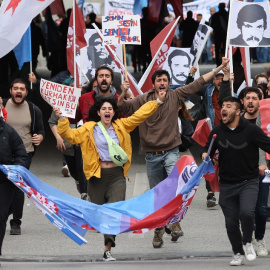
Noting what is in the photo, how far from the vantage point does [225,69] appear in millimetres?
9820

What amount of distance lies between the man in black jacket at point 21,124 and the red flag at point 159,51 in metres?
3.00

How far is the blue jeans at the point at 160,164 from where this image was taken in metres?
9.77

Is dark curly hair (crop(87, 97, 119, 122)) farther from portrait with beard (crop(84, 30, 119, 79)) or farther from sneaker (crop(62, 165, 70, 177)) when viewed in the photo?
sneaker (crop(62, 165, 70, 177))

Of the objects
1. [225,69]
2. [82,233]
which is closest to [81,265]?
[82,233]

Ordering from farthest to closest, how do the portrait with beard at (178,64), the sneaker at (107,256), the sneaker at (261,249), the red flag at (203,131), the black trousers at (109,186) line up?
the portrait with beard at (178,64) < the red flag at (203,131) < the black trousers at (109,186) < the sneaker at (261,249) < the sneaker at (107,256)

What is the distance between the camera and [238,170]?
8414 mm

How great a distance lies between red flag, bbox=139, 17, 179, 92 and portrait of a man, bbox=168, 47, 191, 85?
40cm

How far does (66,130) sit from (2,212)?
1010 mm

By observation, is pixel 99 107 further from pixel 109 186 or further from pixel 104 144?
pixel 109 186

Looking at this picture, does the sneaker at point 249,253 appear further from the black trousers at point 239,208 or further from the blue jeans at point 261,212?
the blue jeans at point 261,212

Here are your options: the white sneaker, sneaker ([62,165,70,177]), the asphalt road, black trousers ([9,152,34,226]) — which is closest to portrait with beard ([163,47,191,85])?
sneaker ([62,165,70,177])

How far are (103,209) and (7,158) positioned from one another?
3.41 feet

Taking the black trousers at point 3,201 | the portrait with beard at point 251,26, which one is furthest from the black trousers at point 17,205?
the portrait with beard at point 251,26

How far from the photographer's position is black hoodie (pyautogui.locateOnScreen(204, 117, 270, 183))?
27.6ft
